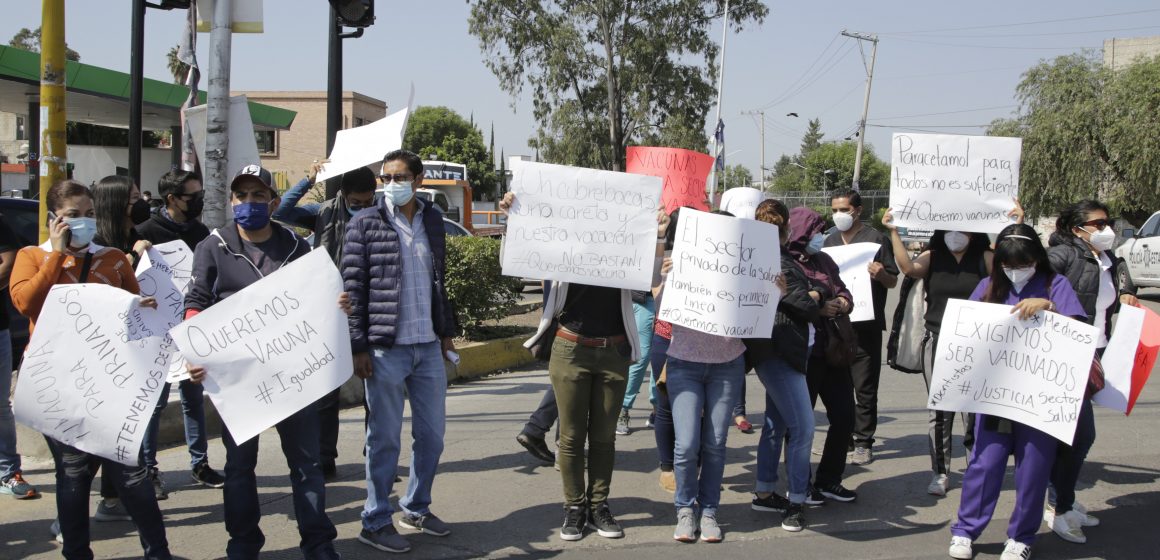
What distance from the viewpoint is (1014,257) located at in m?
4.54

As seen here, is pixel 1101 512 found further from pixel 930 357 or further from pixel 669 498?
pixel 669 498

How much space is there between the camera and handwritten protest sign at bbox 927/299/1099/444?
14.4 ft

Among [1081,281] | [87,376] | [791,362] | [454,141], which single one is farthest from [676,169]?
[454,141]

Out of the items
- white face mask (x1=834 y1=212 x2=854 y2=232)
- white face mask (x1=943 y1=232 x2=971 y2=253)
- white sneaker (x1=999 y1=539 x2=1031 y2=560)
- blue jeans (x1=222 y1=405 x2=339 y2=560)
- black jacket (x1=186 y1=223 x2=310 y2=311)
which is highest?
white face mask (x1=834 y1=212 x2=854 y2=232)

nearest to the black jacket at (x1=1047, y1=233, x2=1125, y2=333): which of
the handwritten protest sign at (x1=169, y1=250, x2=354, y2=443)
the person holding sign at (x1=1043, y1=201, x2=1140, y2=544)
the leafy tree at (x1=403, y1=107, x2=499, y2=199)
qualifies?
the person holding sign at (x1=1043, y1=201, x2=1140, y2=544)

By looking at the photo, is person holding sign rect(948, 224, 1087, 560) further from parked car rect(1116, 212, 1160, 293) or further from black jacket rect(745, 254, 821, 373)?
parked car rect(1116, 212, 1160, 293)

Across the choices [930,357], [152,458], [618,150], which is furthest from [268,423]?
[618,150]

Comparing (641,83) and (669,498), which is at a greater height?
(641,83)

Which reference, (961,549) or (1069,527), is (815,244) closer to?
(961,549)

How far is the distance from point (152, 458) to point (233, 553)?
3.85 feet

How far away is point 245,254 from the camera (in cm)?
428

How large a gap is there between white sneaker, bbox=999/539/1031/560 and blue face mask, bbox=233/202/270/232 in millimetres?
3865

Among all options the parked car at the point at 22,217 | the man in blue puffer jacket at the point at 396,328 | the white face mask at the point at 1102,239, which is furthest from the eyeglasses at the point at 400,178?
the parked car at the point at 22,217

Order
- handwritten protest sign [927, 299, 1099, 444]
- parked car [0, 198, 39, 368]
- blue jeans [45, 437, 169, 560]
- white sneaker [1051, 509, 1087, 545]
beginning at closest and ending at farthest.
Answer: blue jeans [45, 437, 169, 560] → handwritten protest sign [927, 299, 1099, 444] → white sneaker [1051, 509, 1087, 545] → parked car [0, 198, 39, 368]
